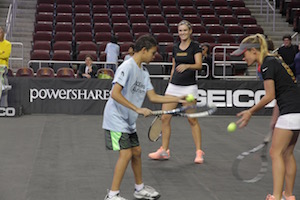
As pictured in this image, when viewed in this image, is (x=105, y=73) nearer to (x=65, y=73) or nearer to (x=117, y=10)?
Result: (x=65, y=73)

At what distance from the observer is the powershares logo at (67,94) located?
15.0 metres

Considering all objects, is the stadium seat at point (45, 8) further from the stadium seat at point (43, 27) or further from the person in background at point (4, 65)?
the person in background at point (4, 65)

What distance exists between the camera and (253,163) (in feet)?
19.7

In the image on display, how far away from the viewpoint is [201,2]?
23.9m

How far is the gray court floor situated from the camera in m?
6.35

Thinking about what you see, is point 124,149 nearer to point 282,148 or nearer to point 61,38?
point 282,148

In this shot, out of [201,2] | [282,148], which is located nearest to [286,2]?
[201,2]

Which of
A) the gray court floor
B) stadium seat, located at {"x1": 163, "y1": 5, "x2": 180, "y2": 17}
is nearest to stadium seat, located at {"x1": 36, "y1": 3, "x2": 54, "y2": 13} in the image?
stadium seat, located at {"x1": 163, "y1": 5, "x2": 180, "y2": 17}

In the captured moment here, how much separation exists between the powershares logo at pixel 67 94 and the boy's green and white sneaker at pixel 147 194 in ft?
30.2

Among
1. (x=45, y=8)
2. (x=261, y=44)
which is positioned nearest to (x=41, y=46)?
(x=45, y=8)

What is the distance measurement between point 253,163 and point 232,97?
953cm

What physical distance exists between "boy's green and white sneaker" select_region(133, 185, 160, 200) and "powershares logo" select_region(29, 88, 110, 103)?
9.21 metres

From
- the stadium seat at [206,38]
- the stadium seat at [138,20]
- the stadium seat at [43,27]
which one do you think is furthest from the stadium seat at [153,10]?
the stadium seat at [43,27]

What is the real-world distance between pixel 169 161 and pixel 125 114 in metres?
2.81
